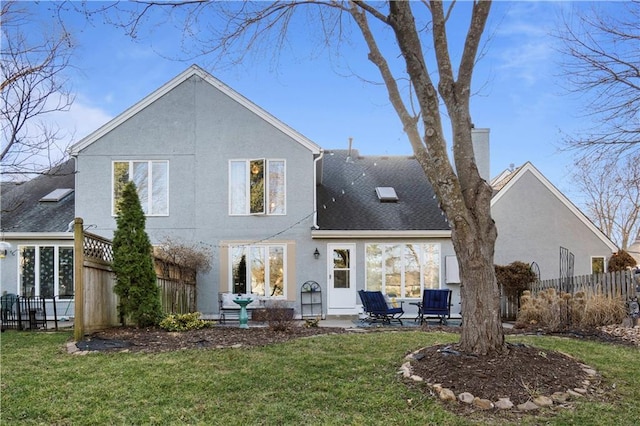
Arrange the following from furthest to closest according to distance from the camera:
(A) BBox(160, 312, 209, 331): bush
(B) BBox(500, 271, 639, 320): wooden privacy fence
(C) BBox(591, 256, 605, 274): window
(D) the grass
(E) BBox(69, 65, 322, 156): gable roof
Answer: (C) BBox(591, 256, 605, 274): window, (E) BBox(69, 65, 322, 156): gable roof, (B) BBox(500, 271, 639, 320): wooden privacy fence, (A) BBox(160, 312, 209, 331): bush, (D) the grass

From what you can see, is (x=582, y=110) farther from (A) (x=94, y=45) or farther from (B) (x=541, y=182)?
(A) (x=94, y=45)


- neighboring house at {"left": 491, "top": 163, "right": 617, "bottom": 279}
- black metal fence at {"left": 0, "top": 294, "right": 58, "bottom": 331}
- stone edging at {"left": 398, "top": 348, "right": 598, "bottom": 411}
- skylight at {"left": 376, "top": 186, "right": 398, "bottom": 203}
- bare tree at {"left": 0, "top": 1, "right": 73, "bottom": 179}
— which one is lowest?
black metal fence at {"left": 0, "top": 294, "right": 58, "bottom": 331}

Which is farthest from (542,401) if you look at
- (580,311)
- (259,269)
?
(259,269)

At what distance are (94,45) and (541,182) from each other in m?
13.9

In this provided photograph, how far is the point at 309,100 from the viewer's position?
14586 millimetres

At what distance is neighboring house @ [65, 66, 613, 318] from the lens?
569 inches

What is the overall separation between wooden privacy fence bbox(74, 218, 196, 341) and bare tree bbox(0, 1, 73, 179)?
1.89 metres

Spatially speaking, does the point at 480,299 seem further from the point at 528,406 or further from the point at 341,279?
the point at 341,279

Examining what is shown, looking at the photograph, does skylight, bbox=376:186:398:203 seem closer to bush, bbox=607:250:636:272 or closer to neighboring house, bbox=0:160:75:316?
bush, bbox=607:250:636:272

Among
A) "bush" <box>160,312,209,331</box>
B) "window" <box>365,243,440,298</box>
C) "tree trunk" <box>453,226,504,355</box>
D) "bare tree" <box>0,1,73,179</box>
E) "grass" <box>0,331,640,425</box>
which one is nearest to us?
"grass" <box>0,331,640,425</box>

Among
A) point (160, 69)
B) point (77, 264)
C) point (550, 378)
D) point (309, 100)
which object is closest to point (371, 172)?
point (309, 100)

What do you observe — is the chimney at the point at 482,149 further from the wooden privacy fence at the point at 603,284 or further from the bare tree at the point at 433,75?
the bare tree at the point at 433,75

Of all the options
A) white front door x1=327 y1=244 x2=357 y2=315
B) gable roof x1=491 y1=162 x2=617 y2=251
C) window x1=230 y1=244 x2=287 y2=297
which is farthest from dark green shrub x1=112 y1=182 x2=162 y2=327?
gable roof x1=491 y1=162 x2=617 y2=251

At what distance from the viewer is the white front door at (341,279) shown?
14.5 meters
